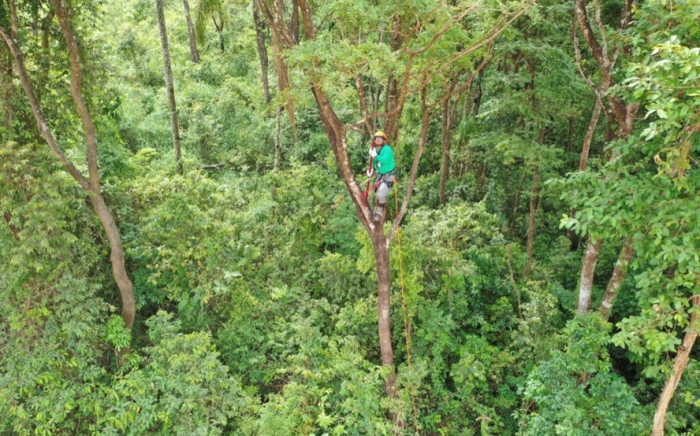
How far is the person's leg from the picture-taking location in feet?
21.7

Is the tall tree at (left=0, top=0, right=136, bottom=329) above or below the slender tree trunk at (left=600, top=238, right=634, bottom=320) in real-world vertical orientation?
above

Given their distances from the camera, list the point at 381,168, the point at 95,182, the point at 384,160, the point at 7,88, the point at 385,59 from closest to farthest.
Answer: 1. the point at 385,59
2. the point at 7,88
3. the point at 384,160
4. the point at 381,168
5. the point at 95,182

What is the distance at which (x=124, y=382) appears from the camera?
6719 mm

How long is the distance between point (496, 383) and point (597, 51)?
5.06 metres

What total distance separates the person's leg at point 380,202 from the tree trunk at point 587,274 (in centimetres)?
298

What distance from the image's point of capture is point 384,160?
6984 millimetres

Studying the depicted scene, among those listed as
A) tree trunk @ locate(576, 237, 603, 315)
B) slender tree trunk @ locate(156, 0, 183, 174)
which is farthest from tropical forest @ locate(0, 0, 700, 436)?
slender tree trunk @ locate(156, 0, 183, 174)

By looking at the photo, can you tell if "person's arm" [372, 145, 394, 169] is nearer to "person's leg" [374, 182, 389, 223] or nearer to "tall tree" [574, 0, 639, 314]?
"person's leg" [374, 182, 389, 223]

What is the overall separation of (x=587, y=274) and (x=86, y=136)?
776 centimetres

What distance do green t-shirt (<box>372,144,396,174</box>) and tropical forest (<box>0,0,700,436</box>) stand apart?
0.08 ft

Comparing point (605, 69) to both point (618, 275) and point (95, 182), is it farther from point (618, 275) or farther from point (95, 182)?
point (95, 182)

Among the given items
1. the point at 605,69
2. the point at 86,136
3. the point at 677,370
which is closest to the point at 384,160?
the point at 605,69

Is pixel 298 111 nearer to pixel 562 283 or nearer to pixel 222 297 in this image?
pixel 222 297

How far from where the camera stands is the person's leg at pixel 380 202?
6602 mm
